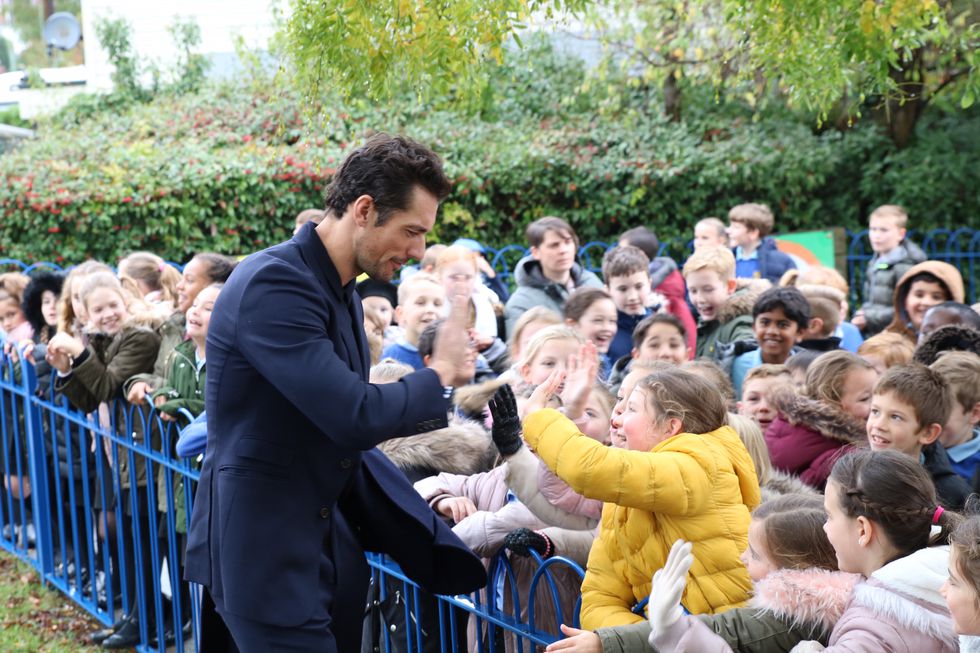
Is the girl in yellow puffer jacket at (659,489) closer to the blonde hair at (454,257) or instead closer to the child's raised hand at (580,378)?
the child's raised hand at (580,378)

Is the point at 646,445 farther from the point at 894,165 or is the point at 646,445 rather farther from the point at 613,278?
the point at 894,165

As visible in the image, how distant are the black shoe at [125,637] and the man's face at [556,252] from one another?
3.42m

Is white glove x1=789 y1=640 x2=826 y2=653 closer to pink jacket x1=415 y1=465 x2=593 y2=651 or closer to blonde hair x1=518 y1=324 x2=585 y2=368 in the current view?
pink jacket x1=415 y1=465 x2=593 y2=651

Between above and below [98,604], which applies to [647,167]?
above

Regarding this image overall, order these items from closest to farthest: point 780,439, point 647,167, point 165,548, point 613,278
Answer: point 780,439 → point 165,548 → point 613,278 → point 647,167

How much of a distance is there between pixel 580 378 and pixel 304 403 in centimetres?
94

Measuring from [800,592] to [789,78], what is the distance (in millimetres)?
3589

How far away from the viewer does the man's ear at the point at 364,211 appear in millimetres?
2820

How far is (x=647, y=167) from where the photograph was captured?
1311cm

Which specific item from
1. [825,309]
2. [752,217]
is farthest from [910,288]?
[752,217]

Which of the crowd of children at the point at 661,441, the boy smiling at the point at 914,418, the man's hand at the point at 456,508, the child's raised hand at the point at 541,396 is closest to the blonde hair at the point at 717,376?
the crowd of children at the point at 661,441

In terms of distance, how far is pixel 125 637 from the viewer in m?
5.33

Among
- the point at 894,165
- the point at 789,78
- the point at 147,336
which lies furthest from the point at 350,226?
the point at 894,165

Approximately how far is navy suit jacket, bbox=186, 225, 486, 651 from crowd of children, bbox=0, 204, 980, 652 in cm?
31
